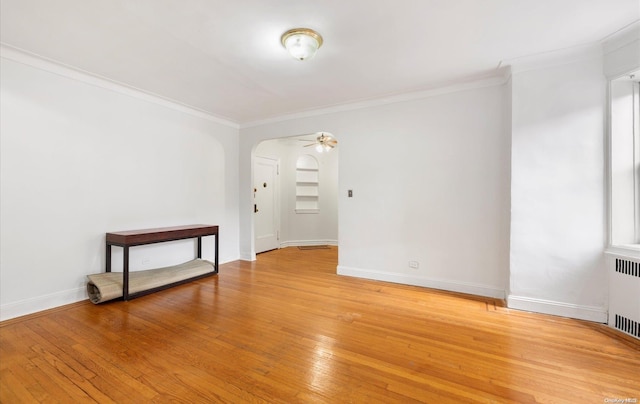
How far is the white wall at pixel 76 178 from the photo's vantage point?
273cm

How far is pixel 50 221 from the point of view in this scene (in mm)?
2961

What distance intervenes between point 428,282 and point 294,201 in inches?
160

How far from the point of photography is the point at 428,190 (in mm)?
3684

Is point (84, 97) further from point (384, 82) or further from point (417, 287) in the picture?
point (417, 287)

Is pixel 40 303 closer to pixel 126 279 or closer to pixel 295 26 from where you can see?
pixel 126 279

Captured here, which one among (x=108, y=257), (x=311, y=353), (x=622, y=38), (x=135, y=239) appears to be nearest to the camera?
(x=311, y=353)

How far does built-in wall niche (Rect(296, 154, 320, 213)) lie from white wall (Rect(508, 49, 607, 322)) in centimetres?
471

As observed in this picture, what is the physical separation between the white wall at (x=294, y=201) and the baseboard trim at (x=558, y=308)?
4.47 m

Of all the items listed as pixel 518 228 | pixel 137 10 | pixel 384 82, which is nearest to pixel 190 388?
pixel 137 10

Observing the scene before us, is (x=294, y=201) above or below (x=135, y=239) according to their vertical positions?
above

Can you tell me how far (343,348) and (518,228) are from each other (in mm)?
2332

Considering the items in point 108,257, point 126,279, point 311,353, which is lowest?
point 311,353

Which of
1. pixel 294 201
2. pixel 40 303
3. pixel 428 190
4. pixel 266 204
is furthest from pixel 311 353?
pixel 294 201

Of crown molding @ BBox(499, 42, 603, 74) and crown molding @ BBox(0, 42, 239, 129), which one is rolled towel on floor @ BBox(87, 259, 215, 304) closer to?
crown molding @ BBox(0, 42, 239, 129)
